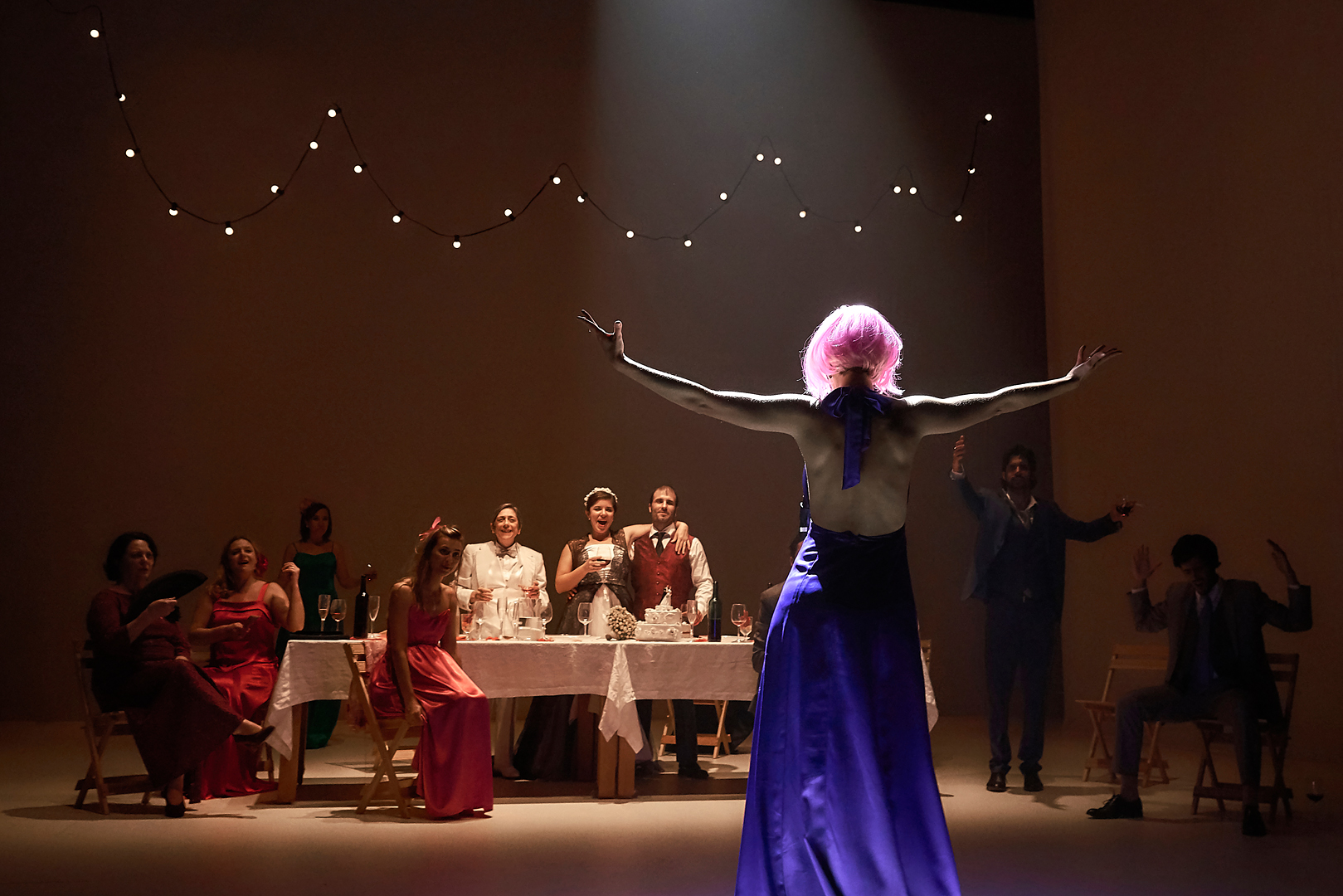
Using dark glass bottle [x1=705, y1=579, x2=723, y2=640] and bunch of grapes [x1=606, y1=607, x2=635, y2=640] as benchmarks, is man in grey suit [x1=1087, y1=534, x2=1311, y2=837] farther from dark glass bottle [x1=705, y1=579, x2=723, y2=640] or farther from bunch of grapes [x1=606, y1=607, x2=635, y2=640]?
bunch of grapes [x1=606, y1=607, x2=635, y2=640]

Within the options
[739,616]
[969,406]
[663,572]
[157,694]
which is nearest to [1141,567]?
[739,616]

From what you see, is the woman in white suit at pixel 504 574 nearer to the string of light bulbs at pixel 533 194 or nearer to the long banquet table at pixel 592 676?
the long banquet table at pixel 592 676

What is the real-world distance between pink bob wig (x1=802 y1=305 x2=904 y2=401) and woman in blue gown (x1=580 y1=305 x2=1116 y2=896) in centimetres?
8

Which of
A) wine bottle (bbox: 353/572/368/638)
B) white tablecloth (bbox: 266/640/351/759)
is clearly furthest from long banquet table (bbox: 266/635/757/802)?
wine bottle (bbox: 353/572/368/638)

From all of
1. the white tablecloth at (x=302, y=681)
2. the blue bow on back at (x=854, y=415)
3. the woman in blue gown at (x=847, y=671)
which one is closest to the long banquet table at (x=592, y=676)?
the white tablecloth at (x=302, y=681)

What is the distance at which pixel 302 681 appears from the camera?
16.7ft

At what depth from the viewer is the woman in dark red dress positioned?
500 centimetres

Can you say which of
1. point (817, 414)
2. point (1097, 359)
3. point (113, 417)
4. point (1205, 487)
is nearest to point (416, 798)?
point (817, 414)

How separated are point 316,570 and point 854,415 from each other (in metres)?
5.41

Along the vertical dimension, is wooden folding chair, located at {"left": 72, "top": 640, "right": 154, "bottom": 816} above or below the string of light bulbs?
below

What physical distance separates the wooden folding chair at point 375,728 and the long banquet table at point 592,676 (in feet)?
0.47

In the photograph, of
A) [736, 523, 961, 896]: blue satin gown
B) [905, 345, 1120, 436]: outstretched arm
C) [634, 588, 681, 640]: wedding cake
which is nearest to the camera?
[736, 523, 961, 896]: blue satin gown

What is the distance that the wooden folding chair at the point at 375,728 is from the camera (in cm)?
487

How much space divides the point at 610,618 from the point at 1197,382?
438 centimetres
